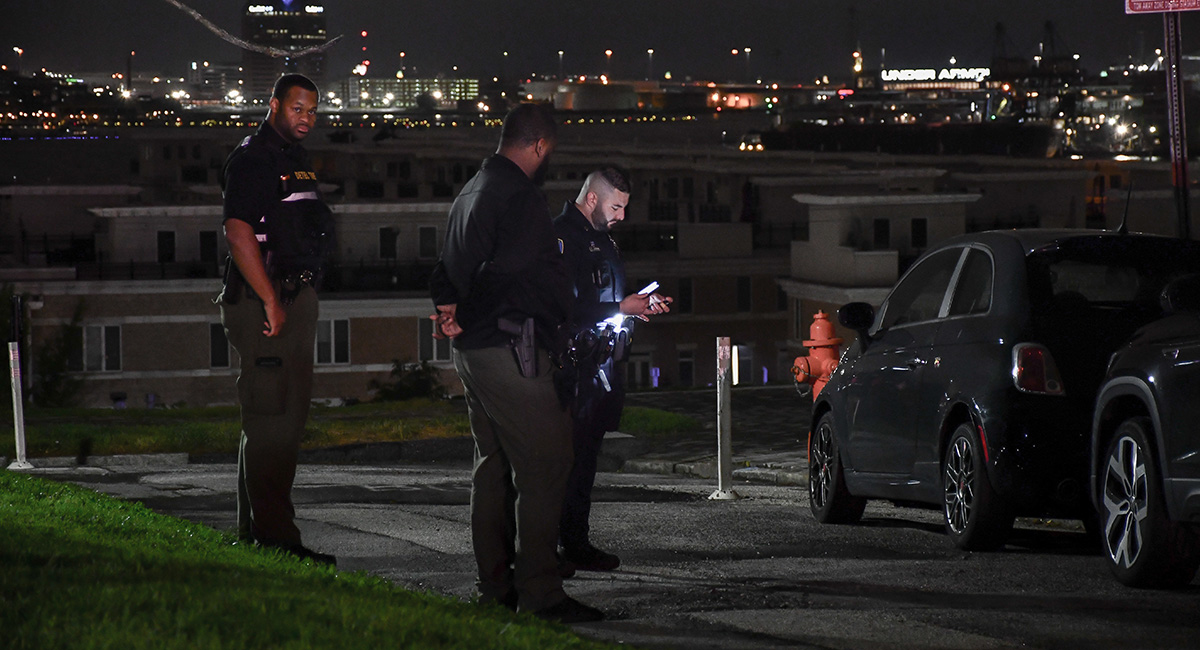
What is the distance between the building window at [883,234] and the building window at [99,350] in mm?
23903

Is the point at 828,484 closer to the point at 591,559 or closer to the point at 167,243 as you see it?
the point at 591,559

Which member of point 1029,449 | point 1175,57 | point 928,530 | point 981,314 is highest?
point 1175,57

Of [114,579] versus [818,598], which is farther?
[818,598]

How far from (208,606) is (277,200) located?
2.42 meters

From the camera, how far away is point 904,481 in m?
9.28

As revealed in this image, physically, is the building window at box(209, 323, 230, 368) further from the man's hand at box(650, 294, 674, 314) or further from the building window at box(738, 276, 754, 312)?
the man's hand at box(650, 294, 674, 314)

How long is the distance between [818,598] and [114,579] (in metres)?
2.83

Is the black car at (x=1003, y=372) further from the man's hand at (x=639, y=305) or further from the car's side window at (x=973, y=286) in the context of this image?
the man's hand at (x=639, y=305)

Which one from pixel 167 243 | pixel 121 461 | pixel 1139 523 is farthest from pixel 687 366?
pixel 1139 523

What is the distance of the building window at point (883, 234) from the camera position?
52656 mm

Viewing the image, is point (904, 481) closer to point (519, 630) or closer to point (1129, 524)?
point (1129, 524)

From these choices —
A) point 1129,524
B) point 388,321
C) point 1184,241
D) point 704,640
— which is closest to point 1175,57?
point 1184,241

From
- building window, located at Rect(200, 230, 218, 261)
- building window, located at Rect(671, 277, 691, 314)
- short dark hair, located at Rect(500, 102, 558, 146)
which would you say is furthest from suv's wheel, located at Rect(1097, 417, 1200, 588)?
Result: building window, located at Rect(671, 277, 691, 314)

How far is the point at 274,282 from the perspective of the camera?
7191mm
